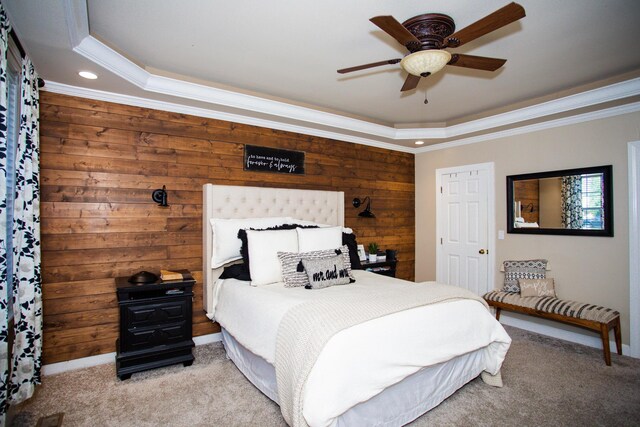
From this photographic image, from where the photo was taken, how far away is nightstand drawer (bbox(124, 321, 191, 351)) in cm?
271

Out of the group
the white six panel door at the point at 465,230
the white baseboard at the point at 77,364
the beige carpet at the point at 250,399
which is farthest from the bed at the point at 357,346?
the white six panel door at the point at 465,230

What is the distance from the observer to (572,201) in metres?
3.70

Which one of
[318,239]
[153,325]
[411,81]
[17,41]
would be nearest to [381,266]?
[318,239]

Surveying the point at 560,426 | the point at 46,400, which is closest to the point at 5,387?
the point at 46,400

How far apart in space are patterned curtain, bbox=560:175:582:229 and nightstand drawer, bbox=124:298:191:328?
13.3ft

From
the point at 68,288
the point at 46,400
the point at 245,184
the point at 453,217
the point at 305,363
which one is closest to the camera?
the point at 305,363

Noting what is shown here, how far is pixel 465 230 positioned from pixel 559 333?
1613 millimetres

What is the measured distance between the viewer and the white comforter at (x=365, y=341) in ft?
5.62

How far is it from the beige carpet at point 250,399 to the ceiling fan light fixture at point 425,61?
7.58 ft

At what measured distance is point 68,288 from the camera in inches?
114

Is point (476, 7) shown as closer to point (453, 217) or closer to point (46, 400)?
point (453, 217)

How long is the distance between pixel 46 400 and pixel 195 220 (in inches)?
70.2

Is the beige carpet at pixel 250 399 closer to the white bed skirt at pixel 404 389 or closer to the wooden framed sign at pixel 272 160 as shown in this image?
the white bed skirt at pixel 404 389

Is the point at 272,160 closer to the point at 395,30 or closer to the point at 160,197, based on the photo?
the point at 160,197
